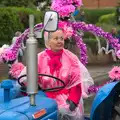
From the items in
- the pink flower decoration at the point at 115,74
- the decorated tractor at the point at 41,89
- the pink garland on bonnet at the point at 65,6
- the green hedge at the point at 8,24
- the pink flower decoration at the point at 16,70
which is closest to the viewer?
the decorated tractor at the point at 41,89

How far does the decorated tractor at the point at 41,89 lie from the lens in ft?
13.1

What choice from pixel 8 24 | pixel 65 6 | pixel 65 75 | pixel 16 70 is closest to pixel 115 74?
pixel 65 75

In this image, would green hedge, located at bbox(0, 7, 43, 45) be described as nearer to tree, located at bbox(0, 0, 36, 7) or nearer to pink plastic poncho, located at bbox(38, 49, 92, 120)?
tree, located at bbox(0, 0, 36, 7)

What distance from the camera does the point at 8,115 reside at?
4035 mm

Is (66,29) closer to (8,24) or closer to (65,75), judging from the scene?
(65,75)

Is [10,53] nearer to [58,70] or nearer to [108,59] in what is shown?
[58,70]

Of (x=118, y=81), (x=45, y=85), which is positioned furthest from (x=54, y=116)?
(x=118, y=81)

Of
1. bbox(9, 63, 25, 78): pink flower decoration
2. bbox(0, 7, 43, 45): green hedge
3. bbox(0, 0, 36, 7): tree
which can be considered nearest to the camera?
bbox(9, 63, 25, 78): pink flower decoration

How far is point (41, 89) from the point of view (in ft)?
17.4

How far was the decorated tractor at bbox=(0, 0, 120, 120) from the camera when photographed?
401cm

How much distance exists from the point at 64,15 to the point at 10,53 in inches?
36.1

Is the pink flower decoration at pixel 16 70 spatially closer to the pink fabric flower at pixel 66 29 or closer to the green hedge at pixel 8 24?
the pink fabric flower at pixel 66 29

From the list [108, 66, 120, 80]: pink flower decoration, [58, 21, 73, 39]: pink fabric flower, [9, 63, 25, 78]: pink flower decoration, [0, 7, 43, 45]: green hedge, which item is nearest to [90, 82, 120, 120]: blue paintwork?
[108, 66, 120, 80]: pink flower decoration

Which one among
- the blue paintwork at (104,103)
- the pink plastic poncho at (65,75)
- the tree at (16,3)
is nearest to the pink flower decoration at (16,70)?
the pink plastic poncho at (65,75)
